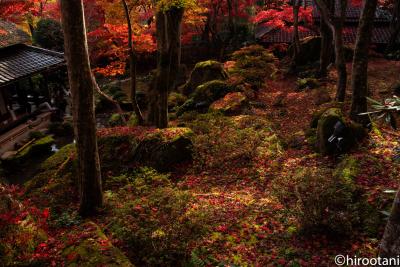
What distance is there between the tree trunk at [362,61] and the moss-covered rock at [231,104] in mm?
6978

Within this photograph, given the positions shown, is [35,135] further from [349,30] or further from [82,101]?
[349,30]

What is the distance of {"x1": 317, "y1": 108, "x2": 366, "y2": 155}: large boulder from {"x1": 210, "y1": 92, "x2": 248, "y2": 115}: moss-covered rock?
22.1ft

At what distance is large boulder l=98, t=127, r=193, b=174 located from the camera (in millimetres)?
12406

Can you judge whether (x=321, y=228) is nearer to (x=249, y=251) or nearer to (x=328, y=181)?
(x=328, y=181)

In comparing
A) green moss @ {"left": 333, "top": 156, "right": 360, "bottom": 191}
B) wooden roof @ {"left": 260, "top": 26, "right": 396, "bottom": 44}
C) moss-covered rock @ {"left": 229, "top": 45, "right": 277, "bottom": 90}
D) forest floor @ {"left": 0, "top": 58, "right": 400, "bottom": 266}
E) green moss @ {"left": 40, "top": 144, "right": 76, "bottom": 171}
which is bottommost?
green moss @ {"left": 40, "top": 144, "right": 76, "bottom": 171}

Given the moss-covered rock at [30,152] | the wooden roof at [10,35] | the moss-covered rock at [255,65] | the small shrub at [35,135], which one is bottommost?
the moss-covered rock at [30,152]

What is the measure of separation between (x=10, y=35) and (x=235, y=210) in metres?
19.3

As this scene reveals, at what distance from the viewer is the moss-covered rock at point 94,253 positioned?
594 cm

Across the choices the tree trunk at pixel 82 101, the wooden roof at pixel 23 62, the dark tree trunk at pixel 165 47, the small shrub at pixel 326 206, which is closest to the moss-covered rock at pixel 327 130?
the small shrub at pixel 326 206

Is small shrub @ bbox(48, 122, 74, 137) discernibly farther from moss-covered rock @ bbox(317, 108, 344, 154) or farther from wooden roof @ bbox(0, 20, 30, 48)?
moss-covered rock @ bbox(317, 108, 344, 154)

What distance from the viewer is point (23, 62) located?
1972 centimetres

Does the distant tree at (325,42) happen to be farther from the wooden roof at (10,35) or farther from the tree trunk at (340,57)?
the wooden roof at (10,35)

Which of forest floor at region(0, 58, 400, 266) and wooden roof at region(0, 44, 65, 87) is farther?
wooden roof at region(0, 44, 65, 87)

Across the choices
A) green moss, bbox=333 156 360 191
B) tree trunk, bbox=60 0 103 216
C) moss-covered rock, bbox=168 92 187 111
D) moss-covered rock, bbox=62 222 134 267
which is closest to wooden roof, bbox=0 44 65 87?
moss-covered rock, bbox=168 92 187 111
